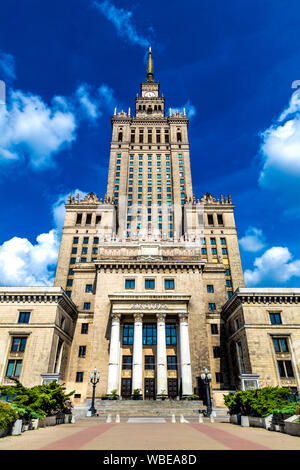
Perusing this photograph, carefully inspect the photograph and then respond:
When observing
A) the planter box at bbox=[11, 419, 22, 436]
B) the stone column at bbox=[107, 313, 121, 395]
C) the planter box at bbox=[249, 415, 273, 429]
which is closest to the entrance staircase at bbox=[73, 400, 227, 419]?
the stone column at bbox=[107, 313, 121, 395]

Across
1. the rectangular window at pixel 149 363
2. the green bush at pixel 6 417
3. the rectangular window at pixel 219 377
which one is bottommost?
the green bush at pixel 6 417

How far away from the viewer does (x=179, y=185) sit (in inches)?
3425

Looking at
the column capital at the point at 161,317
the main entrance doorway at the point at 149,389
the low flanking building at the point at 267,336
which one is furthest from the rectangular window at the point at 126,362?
the low flanking building at the point at 267,336

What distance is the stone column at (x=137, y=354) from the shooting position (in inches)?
1480

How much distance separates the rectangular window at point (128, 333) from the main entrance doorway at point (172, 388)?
303 inches

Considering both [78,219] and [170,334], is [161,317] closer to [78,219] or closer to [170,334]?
[170,334]

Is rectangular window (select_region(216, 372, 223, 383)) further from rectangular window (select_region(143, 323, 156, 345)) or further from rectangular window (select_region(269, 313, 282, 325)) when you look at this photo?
rectangular window (select_region(269, 313, 282, 325))

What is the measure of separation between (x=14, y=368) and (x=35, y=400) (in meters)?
21.8

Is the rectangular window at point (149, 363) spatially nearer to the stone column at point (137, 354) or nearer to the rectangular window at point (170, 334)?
the stone column at point (137, 354)
